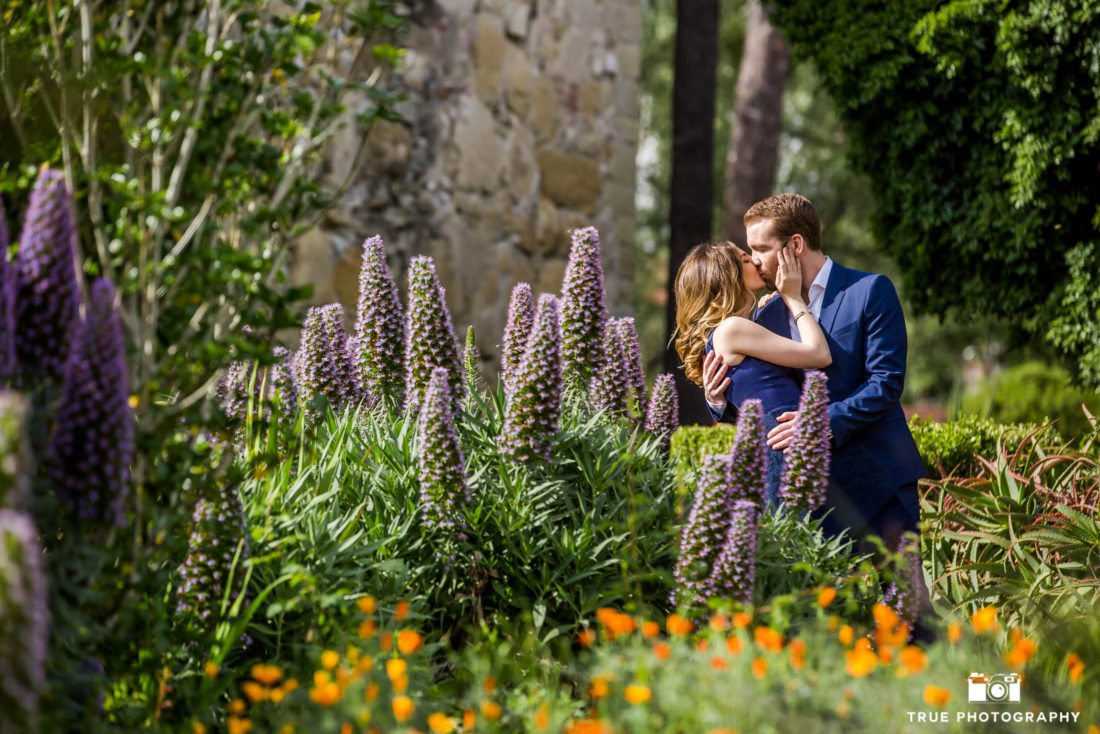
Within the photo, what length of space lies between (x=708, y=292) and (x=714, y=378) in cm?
34

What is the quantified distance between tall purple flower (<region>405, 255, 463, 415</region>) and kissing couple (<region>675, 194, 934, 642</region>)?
3.48ft

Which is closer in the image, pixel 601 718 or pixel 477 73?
pixel 601 718

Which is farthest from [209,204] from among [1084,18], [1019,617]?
[1084,18]

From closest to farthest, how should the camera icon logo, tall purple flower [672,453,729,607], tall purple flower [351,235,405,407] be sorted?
the camera icon logo
tall purple flower [672,453,729,607]
tall purple flower [351,235,405,407]

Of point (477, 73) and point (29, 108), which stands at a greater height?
point (477, 73)

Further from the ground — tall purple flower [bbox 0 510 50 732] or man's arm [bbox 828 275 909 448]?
man's arm [bbox 828 275 909 448]

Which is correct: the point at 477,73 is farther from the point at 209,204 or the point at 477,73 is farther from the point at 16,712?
the point at 16,712

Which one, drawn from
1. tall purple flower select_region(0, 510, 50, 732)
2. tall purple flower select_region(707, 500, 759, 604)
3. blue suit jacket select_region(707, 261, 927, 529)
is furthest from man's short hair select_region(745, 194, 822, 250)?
tall purple flower select_region(0, 510, 50, 732)

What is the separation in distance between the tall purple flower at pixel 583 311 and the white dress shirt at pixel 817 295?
91cm

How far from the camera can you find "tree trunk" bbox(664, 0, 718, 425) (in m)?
10.0

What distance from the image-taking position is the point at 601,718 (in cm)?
235

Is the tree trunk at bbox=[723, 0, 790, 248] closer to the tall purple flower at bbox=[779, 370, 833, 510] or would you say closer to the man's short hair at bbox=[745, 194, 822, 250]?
the man's short hair at bbox=[745, 194, 822, 250]

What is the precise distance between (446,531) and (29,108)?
1629 millimetres

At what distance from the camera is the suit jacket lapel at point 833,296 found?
418cm
